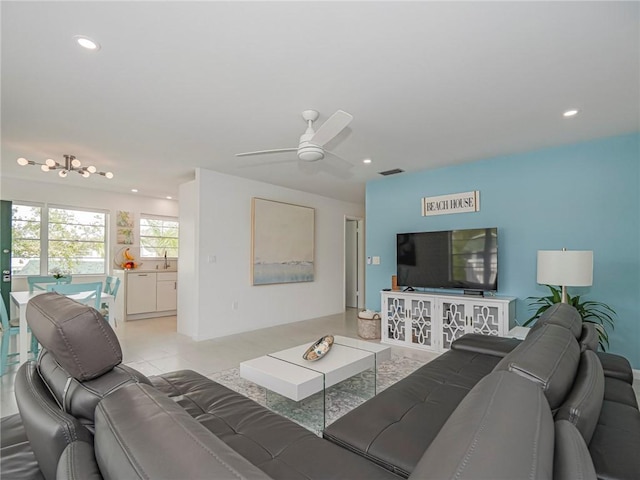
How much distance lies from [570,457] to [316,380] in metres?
1.66

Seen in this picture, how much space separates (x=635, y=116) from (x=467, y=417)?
3.62 metres

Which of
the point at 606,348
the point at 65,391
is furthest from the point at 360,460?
the point at 606,348

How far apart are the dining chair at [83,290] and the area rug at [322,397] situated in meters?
1.72

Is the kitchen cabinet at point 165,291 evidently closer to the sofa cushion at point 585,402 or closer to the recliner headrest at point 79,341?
the recliner headrest at point 79,341

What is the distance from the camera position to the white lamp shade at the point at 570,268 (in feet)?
8.98

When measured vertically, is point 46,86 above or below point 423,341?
above

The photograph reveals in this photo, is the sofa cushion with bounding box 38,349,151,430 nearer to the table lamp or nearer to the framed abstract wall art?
the table lamp

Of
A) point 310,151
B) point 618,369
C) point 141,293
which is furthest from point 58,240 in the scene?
point 618,369

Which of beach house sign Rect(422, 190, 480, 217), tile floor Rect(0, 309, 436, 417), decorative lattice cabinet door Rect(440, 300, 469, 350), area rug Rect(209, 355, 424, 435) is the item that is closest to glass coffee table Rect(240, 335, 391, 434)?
area rug Rect(209, 355, 424, 435)

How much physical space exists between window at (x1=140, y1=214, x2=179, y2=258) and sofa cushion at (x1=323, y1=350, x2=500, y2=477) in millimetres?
6466

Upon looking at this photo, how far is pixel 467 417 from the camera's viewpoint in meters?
0.78

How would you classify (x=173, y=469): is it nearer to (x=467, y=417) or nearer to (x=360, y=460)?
(x=467, y=417)

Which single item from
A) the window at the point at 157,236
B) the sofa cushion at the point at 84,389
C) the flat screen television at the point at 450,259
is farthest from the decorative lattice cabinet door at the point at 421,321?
the window at the point at 157,236

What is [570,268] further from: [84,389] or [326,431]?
[84,389]
